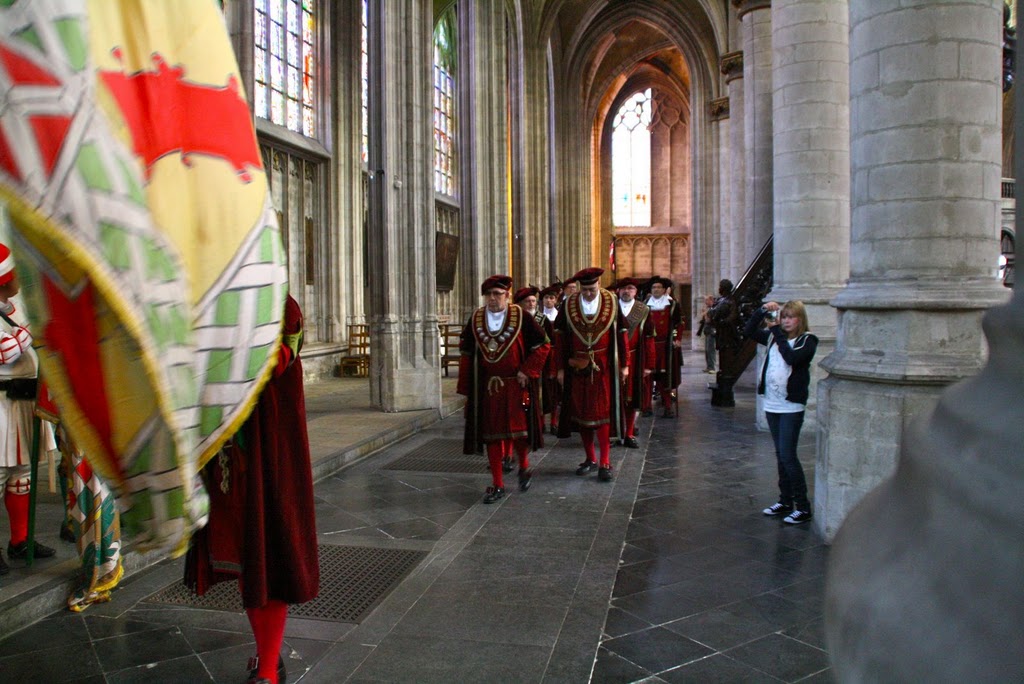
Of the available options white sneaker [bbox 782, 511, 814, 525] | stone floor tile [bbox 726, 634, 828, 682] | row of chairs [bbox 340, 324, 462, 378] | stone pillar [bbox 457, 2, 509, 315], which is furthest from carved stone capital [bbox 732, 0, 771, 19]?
stone floor tile [bbox 726, 634, 828, 682]

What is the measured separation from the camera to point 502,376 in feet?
22.1

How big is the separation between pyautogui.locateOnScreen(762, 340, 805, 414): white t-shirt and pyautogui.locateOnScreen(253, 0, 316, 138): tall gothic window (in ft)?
39.8

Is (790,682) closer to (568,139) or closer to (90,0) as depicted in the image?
(90,0)

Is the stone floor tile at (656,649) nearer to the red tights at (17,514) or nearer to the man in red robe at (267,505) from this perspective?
the man in red robe at (267,505)

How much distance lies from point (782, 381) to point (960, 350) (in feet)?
4.27

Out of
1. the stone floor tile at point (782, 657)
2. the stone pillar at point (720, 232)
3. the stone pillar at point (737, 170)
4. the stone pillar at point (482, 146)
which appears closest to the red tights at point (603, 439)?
the stone floor tile at point (782, 657)

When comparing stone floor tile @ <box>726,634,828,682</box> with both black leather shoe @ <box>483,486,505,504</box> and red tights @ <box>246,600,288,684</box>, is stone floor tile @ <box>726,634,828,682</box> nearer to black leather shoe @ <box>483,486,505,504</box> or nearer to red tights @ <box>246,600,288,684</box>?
red tights @ <box>246,600,288,684</box>

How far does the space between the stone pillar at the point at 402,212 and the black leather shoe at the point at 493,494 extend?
15.0 ft

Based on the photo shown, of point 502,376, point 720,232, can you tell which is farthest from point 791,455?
point 720,232

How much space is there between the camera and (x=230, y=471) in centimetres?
300

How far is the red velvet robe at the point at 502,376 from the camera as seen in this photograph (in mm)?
6676

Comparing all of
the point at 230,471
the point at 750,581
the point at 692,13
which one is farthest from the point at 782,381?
the point at 692,13

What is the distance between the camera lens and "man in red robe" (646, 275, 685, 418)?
Answer: 11.1 m

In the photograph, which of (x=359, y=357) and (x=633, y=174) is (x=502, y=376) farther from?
(x=633, y=174)
